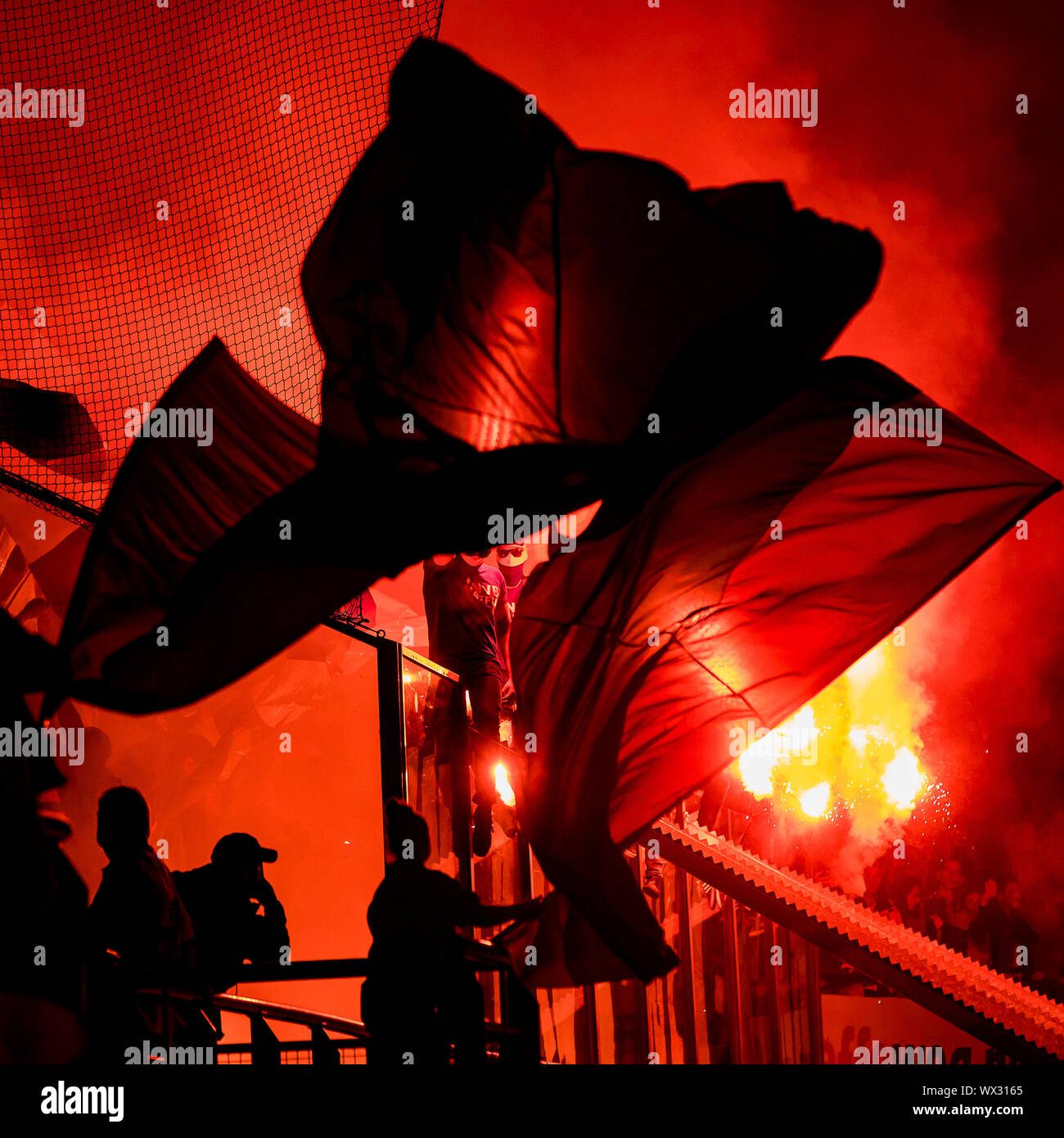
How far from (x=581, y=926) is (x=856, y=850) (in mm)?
15189

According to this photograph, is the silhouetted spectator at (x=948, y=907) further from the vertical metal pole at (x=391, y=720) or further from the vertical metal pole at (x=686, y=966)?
the vertical metal pole at (x=391, y=720)

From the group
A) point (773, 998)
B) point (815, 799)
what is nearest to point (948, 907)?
point (815, 799)

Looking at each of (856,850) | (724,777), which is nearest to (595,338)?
(724,777)

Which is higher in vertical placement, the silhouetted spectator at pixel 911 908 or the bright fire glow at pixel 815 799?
Answer: the bright fire glow at pixel 815 799

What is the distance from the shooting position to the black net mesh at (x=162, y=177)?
6.24 meters

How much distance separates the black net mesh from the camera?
6.24 m

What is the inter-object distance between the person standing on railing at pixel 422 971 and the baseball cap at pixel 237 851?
84 centimetres

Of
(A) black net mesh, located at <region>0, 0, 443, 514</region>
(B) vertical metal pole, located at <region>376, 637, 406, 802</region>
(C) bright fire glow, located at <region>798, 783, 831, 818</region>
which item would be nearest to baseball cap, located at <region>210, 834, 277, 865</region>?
(B) vertical metal pole, located at <region>376, 637, 406, 802</region>

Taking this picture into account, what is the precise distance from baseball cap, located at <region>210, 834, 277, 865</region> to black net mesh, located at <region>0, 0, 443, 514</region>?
7.01 feet

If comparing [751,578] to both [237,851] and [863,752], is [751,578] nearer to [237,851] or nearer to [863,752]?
[237,851]

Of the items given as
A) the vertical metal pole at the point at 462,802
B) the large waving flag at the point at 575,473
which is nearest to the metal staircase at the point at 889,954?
the vertical metal pole at the point at 462,802
